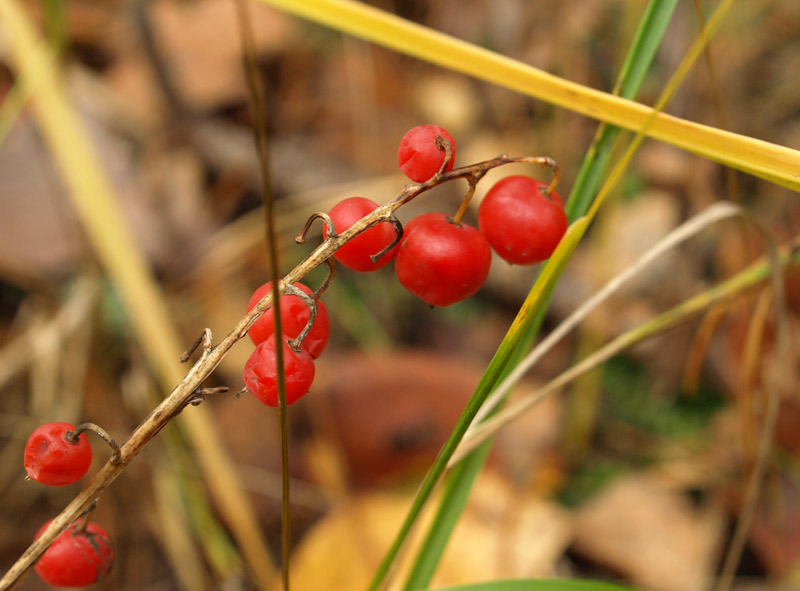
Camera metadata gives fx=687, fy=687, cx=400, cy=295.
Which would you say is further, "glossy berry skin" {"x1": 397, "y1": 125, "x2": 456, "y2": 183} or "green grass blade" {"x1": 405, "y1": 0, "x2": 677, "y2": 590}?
"green grass blade" {"x1": 405, "y1": 0, "x2": 677, "y2": 590}

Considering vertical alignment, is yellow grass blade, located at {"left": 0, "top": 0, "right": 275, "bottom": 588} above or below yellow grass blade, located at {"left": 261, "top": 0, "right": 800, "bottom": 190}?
below

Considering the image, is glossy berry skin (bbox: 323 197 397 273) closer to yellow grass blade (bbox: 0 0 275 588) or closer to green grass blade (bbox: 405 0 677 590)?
green grass blade (bbox: 405 0 677 590)

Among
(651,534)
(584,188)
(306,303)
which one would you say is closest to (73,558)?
(306,303)

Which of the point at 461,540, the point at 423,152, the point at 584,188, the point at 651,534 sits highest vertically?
the point at 423,152

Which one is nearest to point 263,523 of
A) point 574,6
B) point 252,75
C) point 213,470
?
point 213,470

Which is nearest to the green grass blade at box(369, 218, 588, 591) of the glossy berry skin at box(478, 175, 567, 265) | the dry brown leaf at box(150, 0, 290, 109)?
the glossy berry skin at box(478, 175, 567, 265)

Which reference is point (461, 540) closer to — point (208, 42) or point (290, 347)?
point (290, 347)
